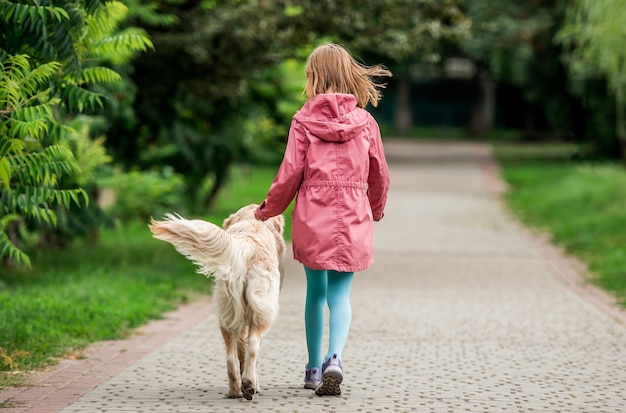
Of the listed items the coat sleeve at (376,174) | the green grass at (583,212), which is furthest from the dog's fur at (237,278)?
the green grass at (583,212)

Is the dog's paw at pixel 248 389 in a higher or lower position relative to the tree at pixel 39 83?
lower

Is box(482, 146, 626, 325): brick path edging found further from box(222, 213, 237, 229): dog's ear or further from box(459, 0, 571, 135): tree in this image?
box(459, 0, 571, 135): tree

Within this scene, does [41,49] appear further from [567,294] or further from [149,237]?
[149,237]

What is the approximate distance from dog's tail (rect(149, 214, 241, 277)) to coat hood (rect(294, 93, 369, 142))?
89 centimetres

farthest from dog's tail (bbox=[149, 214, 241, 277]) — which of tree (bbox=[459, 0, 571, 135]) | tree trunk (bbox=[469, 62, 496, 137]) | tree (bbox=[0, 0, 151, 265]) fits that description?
tree trunk (bbox=[469, 62, 496, 137])

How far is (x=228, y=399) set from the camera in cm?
668

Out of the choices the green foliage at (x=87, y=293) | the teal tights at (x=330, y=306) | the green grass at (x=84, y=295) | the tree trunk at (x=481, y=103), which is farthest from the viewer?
the tree trunk at (x=481, y=103)

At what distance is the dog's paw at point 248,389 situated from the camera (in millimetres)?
6504

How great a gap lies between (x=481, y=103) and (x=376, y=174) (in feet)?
196

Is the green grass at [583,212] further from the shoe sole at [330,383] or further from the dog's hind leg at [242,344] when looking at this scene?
the dog's hind leg at [242,344]

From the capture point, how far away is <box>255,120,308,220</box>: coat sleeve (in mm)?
6656

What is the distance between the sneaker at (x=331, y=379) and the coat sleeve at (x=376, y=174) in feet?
3.23

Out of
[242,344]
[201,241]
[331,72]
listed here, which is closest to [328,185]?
[331,72]

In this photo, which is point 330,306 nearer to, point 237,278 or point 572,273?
point 237,278
